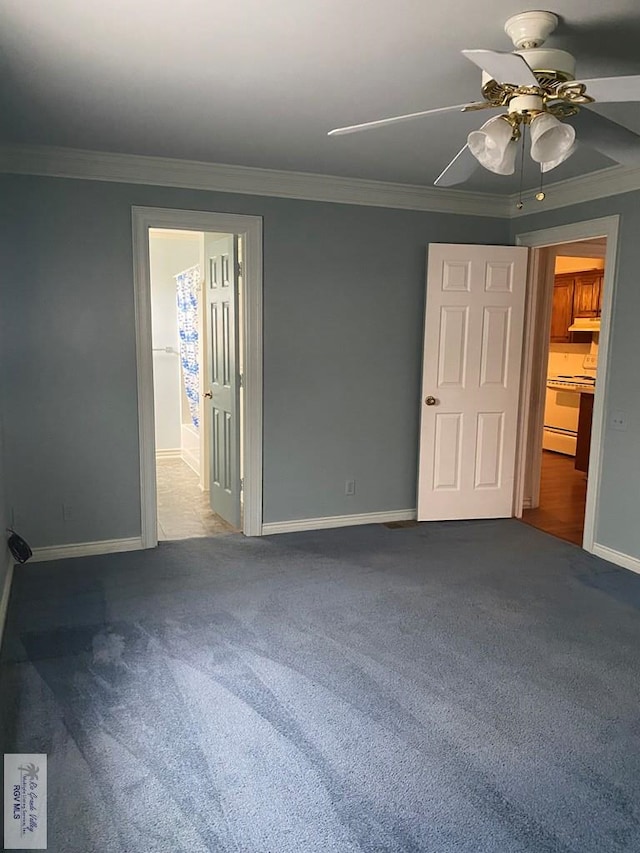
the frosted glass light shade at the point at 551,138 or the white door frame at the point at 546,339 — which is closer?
the frosted glass light shade at the point at 551,138

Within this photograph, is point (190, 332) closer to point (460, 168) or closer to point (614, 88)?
point (460, 168)

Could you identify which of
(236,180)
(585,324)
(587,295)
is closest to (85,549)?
(236,180)

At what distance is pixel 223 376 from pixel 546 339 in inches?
106

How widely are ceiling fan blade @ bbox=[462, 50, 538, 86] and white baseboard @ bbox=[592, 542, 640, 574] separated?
316 centimetres

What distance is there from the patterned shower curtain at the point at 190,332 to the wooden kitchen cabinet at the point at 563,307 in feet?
14.7

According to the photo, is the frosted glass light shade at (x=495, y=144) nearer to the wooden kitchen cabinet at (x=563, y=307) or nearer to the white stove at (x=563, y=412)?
the white stove at (x=563, y=412)

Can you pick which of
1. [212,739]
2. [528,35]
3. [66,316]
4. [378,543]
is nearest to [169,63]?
[528,35]

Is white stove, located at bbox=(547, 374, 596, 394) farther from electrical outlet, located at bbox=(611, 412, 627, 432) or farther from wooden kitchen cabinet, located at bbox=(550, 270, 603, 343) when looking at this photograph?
electrical outlet, located at bbox=(611, 412, 627, 432)

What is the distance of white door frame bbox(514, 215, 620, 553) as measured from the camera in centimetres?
410

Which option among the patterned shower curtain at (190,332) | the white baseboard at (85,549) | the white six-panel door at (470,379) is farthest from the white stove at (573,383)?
the white baseboard at (85,549)

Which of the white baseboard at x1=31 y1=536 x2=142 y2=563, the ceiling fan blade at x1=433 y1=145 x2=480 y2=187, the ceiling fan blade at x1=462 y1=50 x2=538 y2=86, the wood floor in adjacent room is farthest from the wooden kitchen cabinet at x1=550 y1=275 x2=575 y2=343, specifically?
the ceiling fan blade at x1=462 y1=50 x2=538 y2=86

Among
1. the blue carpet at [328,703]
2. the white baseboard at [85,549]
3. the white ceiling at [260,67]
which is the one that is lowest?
the blue carpet at [328,703]

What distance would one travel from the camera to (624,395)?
158 inches

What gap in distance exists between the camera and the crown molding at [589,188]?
3887 mm
